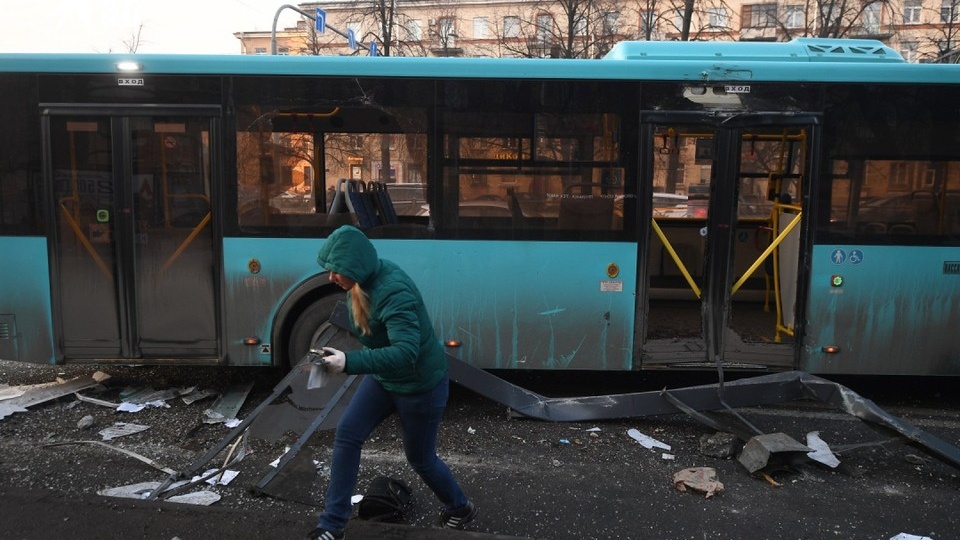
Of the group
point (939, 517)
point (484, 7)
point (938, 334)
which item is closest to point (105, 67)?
point (939, 517)

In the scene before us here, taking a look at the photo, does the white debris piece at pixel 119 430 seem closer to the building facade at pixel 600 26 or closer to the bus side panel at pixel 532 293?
the bus side panel at pixel 532 293

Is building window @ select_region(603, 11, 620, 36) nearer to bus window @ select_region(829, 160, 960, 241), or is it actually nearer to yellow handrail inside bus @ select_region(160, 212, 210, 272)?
bus window @ select_region(829, 160, 960, 241)

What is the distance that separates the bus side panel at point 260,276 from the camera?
6.13m

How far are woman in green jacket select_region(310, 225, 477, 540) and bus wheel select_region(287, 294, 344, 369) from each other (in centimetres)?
265

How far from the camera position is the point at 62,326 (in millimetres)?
6160

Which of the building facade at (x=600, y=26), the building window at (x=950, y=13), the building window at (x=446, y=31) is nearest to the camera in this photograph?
the building facade at (x=600, y=26)

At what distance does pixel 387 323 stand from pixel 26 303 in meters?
4.51

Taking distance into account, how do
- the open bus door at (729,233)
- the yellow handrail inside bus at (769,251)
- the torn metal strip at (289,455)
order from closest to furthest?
the torn metal strip at (289,455) → the open bus door at (729,233) → the yellow handrail inside bus at (769,251)

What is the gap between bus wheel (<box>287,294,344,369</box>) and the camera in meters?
6.24

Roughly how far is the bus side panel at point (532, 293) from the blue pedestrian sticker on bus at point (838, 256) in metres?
1.73

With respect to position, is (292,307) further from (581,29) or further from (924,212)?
(581,29)

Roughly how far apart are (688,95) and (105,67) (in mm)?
5013

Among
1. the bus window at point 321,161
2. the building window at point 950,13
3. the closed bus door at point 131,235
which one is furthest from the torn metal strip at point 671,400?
the building window at point 950,13

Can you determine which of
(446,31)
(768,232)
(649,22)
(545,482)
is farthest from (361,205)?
(446,31)
